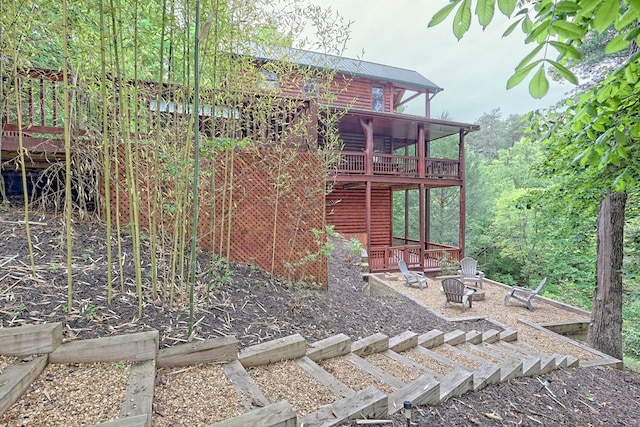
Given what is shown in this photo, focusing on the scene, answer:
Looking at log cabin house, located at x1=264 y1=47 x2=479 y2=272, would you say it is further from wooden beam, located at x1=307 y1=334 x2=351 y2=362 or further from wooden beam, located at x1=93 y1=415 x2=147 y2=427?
wooden beam, located at x1=93 y1=415 x2=147 y2=427

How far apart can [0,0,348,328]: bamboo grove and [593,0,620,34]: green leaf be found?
1750mm

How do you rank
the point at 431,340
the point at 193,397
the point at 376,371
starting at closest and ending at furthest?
the point at 193,397
the point at 376,371
the point at 431,340

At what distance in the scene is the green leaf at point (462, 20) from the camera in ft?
3.25

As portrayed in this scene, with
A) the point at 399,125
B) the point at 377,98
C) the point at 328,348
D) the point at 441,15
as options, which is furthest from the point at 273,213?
the point at 377,98

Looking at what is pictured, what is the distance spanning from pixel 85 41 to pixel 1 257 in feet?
5.88

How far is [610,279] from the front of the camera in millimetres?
4613

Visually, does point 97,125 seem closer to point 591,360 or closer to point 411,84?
point 591,360

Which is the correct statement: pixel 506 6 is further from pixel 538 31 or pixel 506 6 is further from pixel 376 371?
pixel 376 371

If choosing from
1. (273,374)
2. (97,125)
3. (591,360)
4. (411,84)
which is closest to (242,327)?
(273,374)

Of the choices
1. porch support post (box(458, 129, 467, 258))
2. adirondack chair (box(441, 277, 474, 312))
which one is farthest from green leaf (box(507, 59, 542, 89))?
porch support post (box(458, 129, 467, 258))

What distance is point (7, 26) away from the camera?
1.90 metres

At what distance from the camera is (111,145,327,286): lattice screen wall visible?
142 inches

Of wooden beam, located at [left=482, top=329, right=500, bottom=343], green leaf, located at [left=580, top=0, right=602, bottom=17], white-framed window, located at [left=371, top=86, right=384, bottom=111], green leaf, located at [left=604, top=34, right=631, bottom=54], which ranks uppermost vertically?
white-framed window, located at [left=371, top=86, right=384, bottom=111]

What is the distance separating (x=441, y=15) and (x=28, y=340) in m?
2.43
